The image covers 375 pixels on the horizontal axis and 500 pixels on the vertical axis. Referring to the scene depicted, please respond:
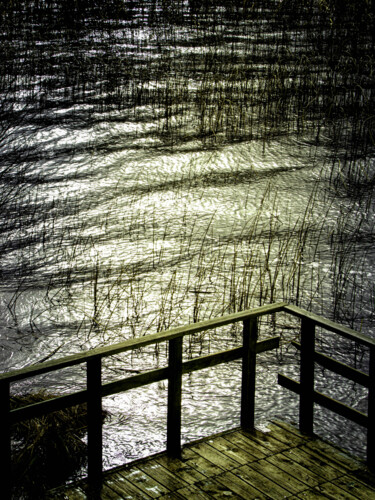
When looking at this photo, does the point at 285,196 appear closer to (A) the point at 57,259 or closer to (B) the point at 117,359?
(A) the point at 57,259

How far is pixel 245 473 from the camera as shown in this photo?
386 cm

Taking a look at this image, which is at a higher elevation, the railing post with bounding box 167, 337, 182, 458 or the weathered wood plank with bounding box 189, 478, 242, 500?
the railing post with bounding box 167, 337, 182, 458

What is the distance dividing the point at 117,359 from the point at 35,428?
1.76 m

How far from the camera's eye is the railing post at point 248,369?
167 inches

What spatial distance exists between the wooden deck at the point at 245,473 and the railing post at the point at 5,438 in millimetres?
249

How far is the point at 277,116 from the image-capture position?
13.2 meters

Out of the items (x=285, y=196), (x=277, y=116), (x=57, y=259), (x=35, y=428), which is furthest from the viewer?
(x=277, y=116)

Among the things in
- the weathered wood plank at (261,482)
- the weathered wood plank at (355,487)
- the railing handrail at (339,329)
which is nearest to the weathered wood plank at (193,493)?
the weathered wood plank at (261,482)

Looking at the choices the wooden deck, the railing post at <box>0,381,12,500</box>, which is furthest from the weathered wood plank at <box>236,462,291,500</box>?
the railing post at <box>0,381,12,500</box>

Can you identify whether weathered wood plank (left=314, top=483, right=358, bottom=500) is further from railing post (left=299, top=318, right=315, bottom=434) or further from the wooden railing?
railing post (left=299, top=318, right=315, bottom=434)

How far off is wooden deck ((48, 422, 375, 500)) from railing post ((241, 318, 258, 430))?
0.13 metres

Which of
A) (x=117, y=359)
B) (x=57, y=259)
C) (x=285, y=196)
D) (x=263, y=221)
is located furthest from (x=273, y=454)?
(x=285, y=196)

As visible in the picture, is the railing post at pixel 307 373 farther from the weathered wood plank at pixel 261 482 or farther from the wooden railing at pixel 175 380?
the weathered wood plank at pixel 261 482

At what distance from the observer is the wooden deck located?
12.1 ft
